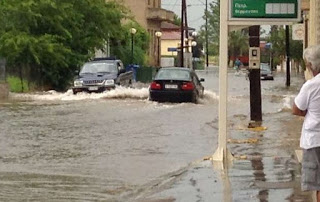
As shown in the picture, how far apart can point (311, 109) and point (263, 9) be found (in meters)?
5.57

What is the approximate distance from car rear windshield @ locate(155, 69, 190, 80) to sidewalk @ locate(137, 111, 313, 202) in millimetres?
13512

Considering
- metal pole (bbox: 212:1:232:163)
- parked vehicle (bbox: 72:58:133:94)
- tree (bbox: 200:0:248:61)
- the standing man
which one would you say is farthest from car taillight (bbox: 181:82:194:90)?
tree (bbox: 200:0:248:61)

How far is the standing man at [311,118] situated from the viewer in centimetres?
759

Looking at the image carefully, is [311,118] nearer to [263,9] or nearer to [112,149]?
[263,9]

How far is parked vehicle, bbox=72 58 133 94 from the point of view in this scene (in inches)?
1371

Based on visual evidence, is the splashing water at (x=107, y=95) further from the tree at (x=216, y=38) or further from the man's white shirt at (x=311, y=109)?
the tree at (x=216, y=38)

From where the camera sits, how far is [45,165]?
14297 millimetres

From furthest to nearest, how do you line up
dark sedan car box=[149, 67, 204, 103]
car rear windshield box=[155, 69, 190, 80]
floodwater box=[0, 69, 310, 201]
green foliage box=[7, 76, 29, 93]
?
green foliage box=[7, 76, 29, 93] → car rear windshield box=[155, 69, 190, 80] → dark sedan car box=[149, 67, 204, 103] → floodwater box=[0, 69, 310, 201]

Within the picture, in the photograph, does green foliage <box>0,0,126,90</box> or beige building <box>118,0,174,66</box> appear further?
beige building <box>118,0,174,66</box>

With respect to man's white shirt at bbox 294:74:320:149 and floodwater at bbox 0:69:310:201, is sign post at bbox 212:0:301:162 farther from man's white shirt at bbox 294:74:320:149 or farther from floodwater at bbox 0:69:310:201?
man's white shirt at bbox 294:74:320:149

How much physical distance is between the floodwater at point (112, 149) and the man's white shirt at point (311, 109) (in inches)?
93.1

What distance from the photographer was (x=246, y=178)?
38.5ft

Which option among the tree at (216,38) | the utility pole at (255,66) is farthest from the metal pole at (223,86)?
the tree at (216,38)

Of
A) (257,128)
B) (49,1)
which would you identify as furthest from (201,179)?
(49,1)
